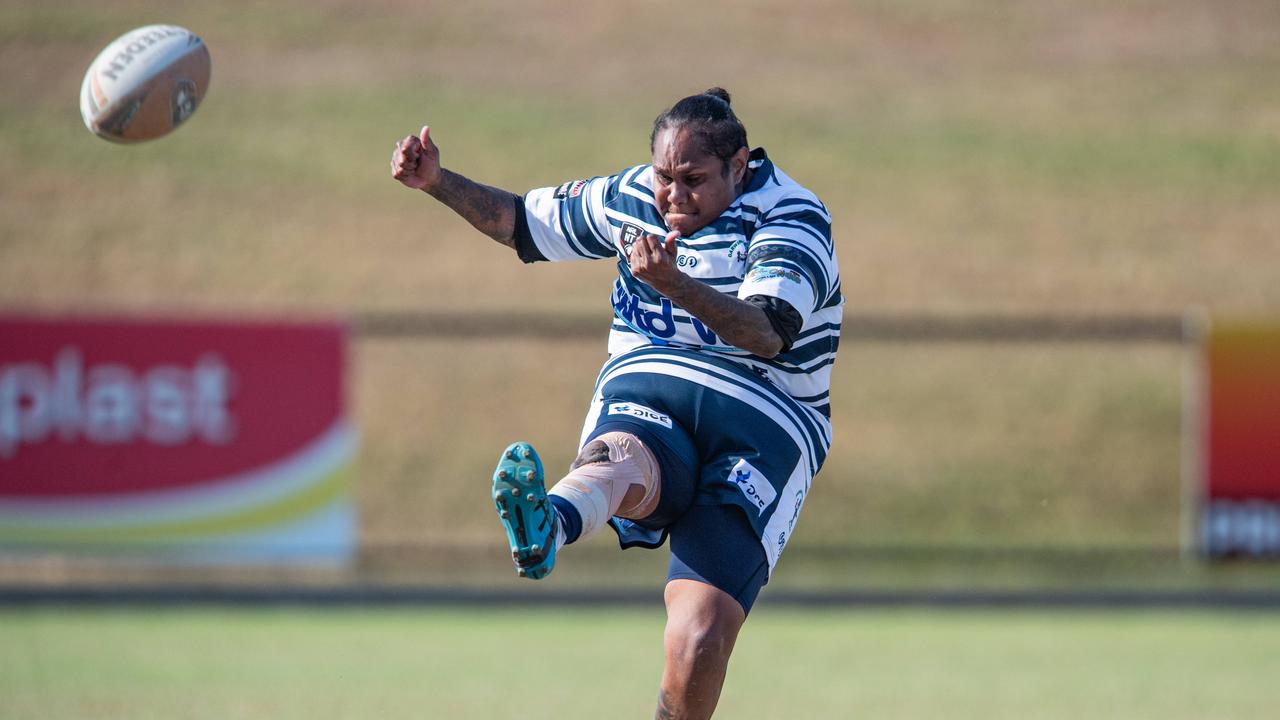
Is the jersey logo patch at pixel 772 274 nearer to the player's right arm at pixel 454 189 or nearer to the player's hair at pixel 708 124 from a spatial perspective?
the player's hair at pixel 708 124

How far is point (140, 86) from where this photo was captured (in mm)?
6434

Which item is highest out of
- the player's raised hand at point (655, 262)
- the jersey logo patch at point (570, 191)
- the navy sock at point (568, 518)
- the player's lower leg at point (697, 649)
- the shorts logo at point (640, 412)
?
the jersey logo patch at point (570, 191)

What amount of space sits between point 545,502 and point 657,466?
→ 2.30 ft

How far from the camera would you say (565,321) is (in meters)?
16.9

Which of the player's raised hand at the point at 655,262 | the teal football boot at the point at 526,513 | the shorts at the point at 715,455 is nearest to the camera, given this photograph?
the teal football boot at the point at 526,513

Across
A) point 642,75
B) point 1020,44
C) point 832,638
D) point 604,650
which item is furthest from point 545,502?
point 1020,44

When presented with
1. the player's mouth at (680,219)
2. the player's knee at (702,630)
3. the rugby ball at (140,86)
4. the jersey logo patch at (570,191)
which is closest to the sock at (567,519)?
the player's knee at (702,630)

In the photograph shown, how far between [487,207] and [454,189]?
0.57 feet

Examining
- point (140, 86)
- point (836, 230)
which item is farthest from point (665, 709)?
point (836, 230)

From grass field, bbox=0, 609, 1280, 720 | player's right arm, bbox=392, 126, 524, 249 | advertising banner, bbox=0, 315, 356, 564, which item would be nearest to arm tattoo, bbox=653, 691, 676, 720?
player's right arm, bbox=392, 126, 524, 249

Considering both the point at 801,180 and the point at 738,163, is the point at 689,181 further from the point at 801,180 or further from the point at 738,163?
the point at 801,180

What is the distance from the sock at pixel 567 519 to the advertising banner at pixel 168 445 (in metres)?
8.44

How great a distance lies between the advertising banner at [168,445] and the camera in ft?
44.1

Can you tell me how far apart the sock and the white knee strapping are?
17 mm
